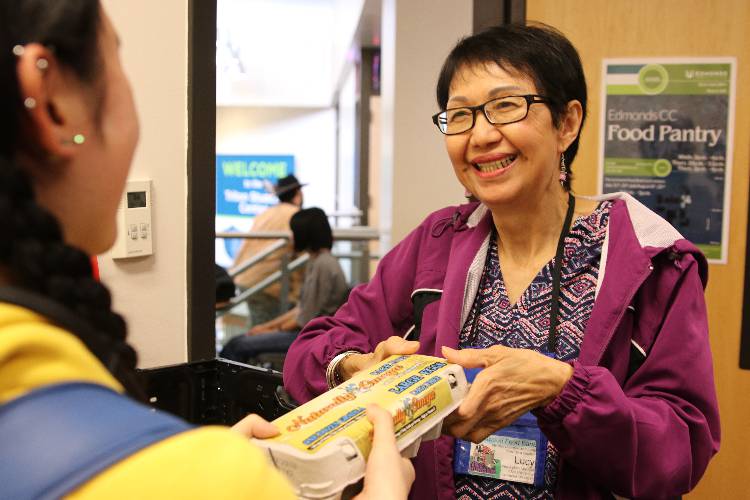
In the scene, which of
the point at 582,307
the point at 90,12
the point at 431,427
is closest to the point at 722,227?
the point at 582,307

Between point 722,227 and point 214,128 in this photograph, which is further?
point 722,227

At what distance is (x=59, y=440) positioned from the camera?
49 cm

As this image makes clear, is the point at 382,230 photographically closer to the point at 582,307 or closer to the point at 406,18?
the point at 406,18

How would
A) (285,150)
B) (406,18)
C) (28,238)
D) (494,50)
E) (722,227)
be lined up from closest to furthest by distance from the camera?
(28,238)
(494,50)
(722,227)
(406,18)
(285,150)

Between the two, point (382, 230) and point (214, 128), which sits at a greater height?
point (214, 128)

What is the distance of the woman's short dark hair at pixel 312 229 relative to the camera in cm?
477

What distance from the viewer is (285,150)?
11.0 meters

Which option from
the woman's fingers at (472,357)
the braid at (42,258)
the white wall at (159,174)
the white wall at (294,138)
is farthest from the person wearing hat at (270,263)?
the white wall at (294,138)

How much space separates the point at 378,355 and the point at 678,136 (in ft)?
5.61

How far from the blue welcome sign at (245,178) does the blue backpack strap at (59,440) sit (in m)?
10.0

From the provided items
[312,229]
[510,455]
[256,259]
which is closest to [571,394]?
[510,455]

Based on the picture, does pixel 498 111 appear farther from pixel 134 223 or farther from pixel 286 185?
pixel 286 185

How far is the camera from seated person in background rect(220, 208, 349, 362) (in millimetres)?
4621

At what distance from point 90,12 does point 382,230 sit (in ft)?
11.6
